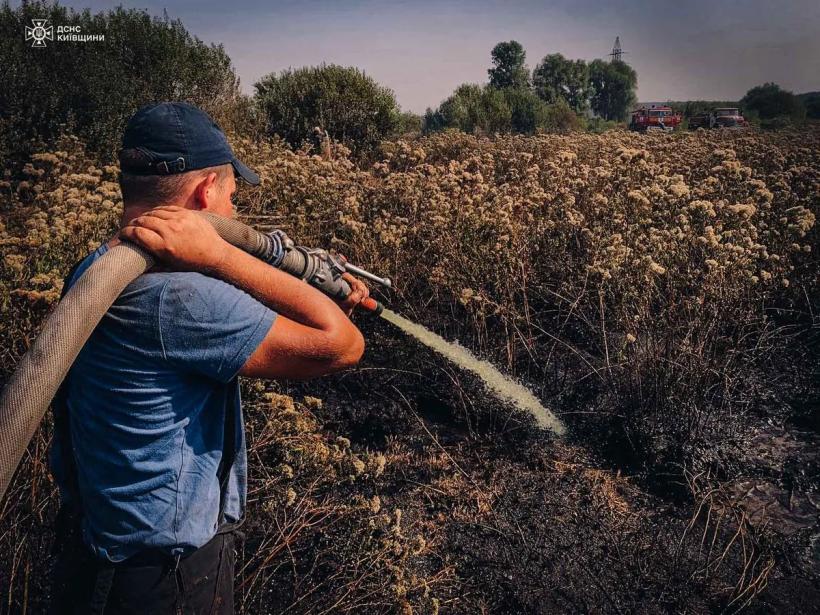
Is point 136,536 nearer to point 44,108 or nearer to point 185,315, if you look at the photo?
point 185,315

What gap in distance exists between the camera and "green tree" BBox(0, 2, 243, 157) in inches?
364

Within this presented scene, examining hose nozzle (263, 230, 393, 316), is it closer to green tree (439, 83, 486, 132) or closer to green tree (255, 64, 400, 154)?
green tree (255, 64, 400, 154)

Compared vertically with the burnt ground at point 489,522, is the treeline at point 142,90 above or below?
above

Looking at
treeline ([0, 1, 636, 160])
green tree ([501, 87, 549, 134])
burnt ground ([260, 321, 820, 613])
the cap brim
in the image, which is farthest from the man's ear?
green tree ([501, 87, 549, 134])

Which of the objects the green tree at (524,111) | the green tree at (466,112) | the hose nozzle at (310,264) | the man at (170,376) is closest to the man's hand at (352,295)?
the hose nozzle at (310,264)

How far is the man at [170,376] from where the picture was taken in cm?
129

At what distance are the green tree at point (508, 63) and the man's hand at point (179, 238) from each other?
271 ft

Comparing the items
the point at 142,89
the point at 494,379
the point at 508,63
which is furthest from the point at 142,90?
the point at 508,63

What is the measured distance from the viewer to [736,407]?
169 inches

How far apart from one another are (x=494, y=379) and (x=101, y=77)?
359 inches

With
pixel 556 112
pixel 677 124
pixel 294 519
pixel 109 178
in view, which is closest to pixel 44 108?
pixel 109 178

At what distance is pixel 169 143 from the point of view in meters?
1.44

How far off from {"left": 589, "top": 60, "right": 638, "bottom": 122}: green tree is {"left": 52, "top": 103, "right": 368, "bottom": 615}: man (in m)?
102

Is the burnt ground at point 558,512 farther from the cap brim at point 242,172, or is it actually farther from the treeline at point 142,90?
the treeline at point 142,90
